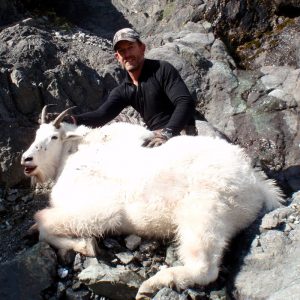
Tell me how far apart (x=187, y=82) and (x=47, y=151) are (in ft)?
17.9

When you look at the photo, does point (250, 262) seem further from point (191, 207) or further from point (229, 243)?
point (191, 207)

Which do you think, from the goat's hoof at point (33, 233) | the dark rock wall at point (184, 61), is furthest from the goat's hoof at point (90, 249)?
the dark rock wall at point (184, 61)

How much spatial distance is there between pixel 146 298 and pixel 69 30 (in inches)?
304

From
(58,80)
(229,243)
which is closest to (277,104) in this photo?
(58,80)

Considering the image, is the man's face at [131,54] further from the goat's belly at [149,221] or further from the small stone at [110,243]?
the small stone at [110,243]

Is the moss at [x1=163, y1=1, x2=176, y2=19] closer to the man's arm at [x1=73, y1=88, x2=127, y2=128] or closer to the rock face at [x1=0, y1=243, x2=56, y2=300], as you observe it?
the man's arm at [x1=73, y1=88, x2=127, y2=128]

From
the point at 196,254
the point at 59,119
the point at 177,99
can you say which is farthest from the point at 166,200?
the point at 59,119

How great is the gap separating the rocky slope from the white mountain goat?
0.20m

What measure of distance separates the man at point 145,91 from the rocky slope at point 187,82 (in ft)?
5.22

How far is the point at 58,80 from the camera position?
845 cm

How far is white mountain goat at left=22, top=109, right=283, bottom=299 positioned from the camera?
4.19m

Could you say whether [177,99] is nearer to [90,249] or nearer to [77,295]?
[90,249]

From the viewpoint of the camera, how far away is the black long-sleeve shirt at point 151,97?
20.1 feet

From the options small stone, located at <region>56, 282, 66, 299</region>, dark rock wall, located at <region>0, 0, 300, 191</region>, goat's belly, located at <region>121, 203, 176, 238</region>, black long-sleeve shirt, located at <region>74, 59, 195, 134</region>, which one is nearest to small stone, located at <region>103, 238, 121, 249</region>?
goat's belly, located at <region>121, 203, 176, 238</region>
